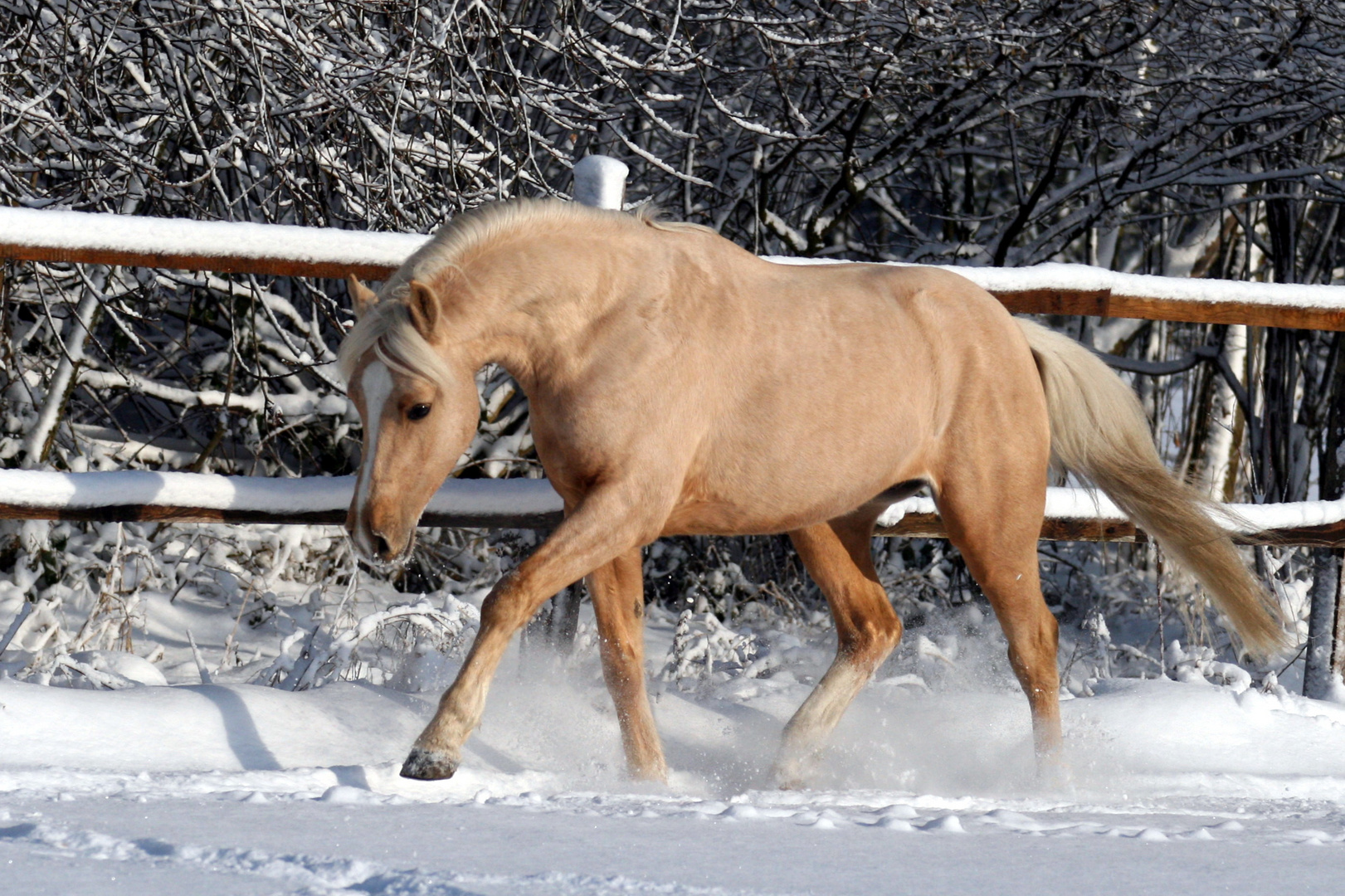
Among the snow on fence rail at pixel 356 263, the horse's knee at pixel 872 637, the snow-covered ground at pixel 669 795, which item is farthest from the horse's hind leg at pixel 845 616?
the snow on fence rail at pixel 356 263

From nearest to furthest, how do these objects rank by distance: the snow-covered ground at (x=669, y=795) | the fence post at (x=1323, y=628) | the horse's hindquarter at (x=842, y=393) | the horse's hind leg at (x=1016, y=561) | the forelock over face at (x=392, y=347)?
1. the snow-covered ground at (x=669, y=795)
2. the forelock over face at (x=392, y=347)
3. the horse's hindquarter at (x=842, y=393)
4. the horse's hind leg at (x=1016, y=561)
5. the fence post at (x=1323, y=628)

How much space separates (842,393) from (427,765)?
1.18 meters

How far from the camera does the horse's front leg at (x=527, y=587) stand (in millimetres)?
2295

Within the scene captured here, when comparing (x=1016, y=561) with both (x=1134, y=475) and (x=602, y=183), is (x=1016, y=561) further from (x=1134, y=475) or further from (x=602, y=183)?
(x=602, y=183)

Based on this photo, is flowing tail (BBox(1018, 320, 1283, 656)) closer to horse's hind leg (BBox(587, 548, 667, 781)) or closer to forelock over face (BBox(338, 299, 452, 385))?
horse's hind leg (BBox(587, 548, 667, 781))

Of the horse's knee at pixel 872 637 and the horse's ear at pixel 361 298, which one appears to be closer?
the horse's ear at pixel 361 298

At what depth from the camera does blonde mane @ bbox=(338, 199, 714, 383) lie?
2.38 meters

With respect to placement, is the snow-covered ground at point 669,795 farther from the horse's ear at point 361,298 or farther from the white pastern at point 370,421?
the horse's ear at point 361,298

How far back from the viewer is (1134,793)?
2.83 meters

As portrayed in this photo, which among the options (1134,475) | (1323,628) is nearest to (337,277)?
(1134,475)

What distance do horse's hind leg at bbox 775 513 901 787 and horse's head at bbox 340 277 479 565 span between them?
114 centimetres

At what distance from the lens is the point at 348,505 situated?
10.1 ft

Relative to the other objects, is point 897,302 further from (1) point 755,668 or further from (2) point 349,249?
(1) point 755,668

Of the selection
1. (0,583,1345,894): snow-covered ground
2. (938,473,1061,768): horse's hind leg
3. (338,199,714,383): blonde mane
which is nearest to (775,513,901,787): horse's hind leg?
(0,583,1345,894): snow-covered ground
